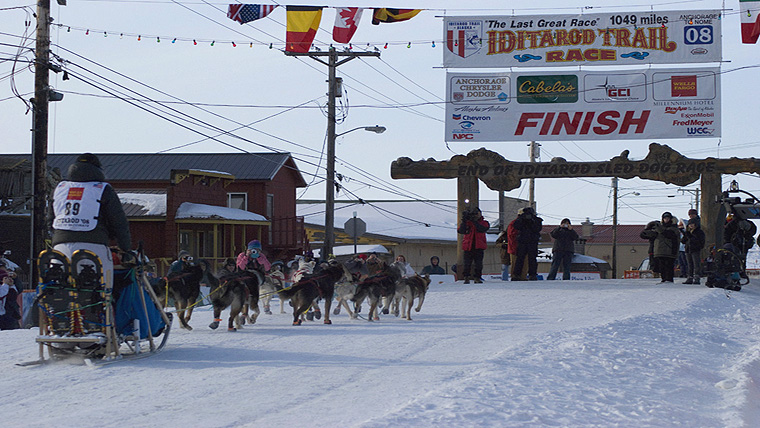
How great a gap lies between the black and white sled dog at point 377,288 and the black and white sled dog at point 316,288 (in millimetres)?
332

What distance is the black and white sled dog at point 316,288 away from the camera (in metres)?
11.5

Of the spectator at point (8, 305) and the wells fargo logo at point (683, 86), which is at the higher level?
the wells fargo logo at point (683, 86)

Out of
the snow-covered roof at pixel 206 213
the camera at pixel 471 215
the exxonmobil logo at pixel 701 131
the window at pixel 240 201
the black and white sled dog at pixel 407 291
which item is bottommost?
the black and white sled dog at pixel 407 291

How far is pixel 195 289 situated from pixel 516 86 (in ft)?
51.0

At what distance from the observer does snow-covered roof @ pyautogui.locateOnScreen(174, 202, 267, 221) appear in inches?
1374

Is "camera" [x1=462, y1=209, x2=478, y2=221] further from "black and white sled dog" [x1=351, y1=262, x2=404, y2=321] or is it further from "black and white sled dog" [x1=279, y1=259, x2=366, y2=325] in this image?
"black and white sled dog" [x1=279, y1=259, x2=366, y2=325]

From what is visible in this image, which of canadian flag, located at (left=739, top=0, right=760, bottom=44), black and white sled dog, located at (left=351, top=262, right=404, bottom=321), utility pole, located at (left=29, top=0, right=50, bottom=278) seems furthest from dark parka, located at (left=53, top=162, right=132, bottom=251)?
canadian flag, located at (left=739, top=0, right=760, bottom=44)

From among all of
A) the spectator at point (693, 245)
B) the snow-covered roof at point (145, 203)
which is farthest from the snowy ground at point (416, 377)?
the snow-covered roof at point (145, 203)

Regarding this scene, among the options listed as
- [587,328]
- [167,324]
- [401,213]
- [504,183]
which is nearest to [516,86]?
[504,183]

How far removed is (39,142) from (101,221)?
12769 mm

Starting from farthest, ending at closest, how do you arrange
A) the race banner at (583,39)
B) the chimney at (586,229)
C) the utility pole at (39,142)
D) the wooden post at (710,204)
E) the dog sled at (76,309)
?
the chimney at (586,229) → the race banner at (583,39) → the wooden post at (710,204) → the utility pole at (39,142) → the dog sled at (76,309)

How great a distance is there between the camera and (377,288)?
39.6ft

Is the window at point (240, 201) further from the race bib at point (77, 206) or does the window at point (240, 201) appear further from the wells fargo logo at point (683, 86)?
the race bib at point (77, 206)

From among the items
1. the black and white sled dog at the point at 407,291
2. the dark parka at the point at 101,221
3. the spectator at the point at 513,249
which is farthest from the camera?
the spectator at the point at 513,249
